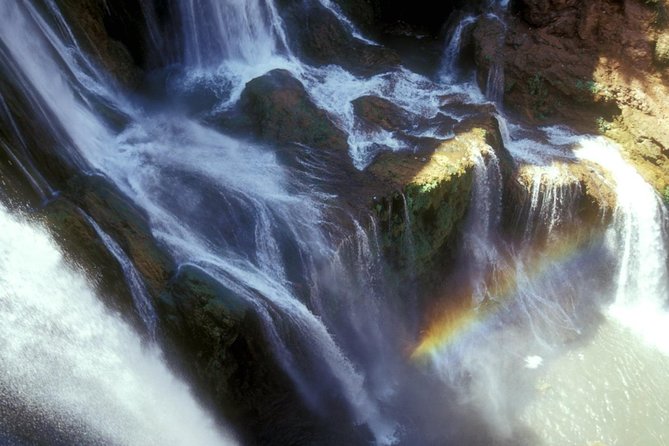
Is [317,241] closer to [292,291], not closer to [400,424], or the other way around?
[292,291]

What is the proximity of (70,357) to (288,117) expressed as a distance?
5092 millimetres

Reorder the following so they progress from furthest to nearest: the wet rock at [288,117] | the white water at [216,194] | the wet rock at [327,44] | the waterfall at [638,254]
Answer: the wet rock at [327,44]
the waterfall at [638,254]
the wet rock at [288,117]
the white water at [216,194]

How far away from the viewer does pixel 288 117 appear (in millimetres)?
8578

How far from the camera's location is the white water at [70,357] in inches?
178

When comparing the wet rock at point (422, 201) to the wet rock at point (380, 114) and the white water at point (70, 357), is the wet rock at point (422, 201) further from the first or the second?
the white water at point (70, 357)

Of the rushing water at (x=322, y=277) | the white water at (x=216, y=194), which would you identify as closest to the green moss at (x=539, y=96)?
the rushing water at (x=322, y=277)

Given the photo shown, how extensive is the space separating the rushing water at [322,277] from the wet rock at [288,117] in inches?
13.3

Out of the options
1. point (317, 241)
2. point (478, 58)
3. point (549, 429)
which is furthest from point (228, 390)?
point (478, 58)

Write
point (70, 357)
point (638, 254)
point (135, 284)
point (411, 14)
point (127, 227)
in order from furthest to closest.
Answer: point (411, 14) < point (638, 254) < point (127, 227) < point (135, 284) < point (70, 357)

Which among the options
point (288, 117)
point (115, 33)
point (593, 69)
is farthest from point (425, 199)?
point (115, 33)

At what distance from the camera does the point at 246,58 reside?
10.2m

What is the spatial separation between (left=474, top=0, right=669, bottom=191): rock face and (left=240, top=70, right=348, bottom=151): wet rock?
13.7 ft

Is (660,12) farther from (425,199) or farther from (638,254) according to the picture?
(425,199)

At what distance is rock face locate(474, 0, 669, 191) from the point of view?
10289mm
